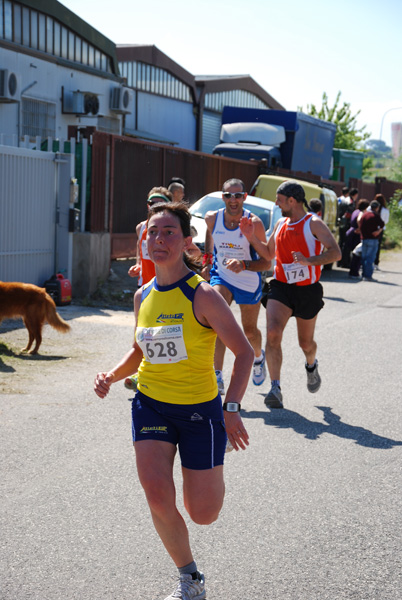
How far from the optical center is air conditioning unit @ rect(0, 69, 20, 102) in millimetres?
19922

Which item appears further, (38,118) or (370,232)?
(38,118)

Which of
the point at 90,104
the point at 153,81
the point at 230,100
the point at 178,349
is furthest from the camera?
the point at 230,100

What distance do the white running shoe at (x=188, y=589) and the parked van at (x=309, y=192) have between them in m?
17.6

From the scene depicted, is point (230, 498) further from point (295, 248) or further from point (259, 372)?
point (259, 372)

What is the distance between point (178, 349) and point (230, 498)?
1841 millimetres

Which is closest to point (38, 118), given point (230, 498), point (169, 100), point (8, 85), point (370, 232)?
point (8, 85)

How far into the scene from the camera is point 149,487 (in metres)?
3.66

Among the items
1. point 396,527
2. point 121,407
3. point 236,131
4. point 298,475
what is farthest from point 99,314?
point 236,131

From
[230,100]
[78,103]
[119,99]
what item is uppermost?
[230,100]

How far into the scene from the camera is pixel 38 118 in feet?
75.7

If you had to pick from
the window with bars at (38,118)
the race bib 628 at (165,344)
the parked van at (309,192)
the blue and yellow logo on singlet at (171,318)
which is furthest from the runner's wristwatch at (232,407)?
the window with bars at (38,118)

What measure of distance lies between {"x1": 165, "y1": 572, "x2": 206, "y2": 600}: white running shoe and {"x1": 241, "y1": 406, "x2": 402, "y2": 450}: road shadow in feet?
10.5

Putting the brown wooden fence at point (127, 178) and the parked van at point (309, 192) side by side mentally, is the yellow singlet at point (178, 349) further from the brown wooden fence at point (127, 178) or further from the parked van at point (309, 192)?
the parked van at point (309, 192)

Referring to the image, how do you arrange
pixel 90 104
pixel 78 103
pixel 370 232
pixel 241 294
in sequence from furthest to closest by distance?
pixel 90 104 → pixel 78 103 → pixel 370 232 → pixel 241 294
